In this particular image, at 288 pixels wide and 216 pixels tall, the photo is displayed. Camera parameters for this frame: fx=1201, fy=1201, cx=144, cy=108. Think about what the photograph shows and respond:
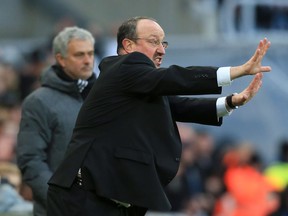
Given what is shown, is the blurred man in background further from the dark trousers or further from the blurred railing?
the blurred railing

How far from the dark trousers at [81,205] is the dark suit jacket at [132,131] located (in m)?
0.06

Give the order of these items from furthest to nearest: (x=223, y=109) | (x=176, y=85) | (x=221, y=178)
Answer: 1. (x=221, y=178)
2. (x=223, y=109)
3. (x=176, y=85)

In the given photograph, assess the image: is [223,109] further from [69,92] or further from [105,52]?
[105,52]

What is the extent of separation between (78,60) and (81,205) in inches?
63.4

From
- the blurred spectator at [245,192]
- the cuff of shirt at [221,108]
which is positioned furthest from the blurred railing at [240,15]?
the cuff of shirt at [221,108]

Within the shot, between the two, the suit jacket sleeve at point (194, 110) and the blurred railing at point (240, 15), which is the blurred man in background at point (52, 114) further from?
the blurred railing at point (240, 15)

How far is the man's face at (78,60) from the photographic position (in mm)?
8148

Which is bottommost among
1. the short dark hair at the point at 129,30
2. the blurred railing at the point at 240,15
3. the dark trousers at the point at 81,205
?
the blurred railing at the point at 240,15

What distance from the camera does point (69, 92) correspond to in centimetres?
810

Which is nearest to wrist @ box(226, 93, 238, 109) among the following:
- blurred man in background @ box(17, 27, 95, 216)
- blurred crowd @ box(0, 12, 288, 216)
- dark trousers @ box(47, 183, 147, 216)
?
dark trousers @ box(47, 183, 147, 216)

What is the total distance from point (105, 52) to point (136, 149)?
26.2 ft

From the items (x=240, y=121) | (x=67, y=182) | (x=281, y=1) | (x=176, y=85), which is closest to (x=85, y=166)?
(x=67, y=182)

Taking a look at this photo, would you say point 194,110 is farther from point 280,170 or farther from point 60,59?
point 280,170

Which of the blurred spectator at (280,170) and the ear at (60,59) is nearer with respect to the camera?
the ear at (60,59)
